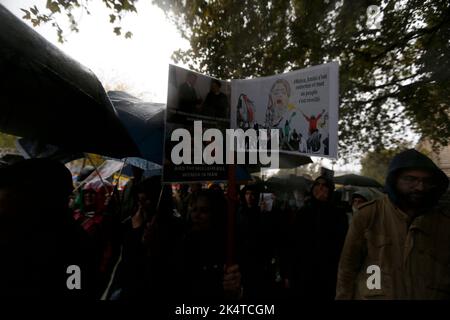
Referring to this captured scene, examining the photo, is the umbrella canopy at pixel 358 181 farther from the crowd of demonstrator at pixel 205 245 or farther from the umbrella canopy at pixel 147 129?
the umbrella canopy at pixel 147 129

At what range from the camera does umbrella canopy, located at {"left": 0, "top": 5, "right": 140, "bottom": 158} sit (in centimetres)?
134

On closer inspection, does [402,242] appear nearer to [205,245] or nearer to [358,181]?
[205,245]

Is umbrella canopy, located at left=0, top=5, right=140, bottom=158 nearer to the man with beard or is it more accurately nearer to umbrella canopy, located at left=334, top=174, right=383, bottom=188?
the man with beard

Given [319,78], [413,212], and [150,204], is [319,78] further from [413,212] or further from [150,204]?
[150,204]

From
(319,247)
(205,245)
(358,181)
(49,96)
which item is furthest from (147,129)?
(358,181)

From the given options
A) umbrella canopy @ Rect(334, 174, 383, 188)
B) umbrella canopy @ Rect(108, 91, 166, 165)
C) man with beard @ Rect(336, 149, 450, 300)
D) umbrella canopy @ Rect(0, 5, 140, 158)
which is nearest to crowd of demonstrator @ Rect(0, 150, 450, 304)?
man with beard @ Rect(336, 149, 450, 300)

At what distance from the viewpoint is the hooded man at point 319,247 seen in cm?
335

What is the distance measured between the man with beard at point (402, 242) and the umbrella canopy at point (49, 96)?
1.85m

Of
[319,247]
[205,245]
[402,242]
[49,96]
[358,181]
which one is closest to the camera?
[49,96]

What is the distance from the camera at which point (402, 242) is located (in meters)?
2.03

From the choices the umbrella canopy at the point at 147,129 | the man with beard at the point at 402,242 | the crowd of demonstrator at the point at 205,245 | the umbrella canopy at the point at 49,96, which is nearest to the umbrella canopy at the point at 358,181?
the crowd of demonstrator at the point at 205,245

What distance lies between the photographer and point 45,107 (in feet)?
4.89

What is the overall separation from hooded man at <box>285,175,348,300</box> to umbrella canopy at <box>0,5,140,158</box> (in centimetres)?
249

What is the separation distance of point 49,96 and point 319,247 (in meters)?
3.05
